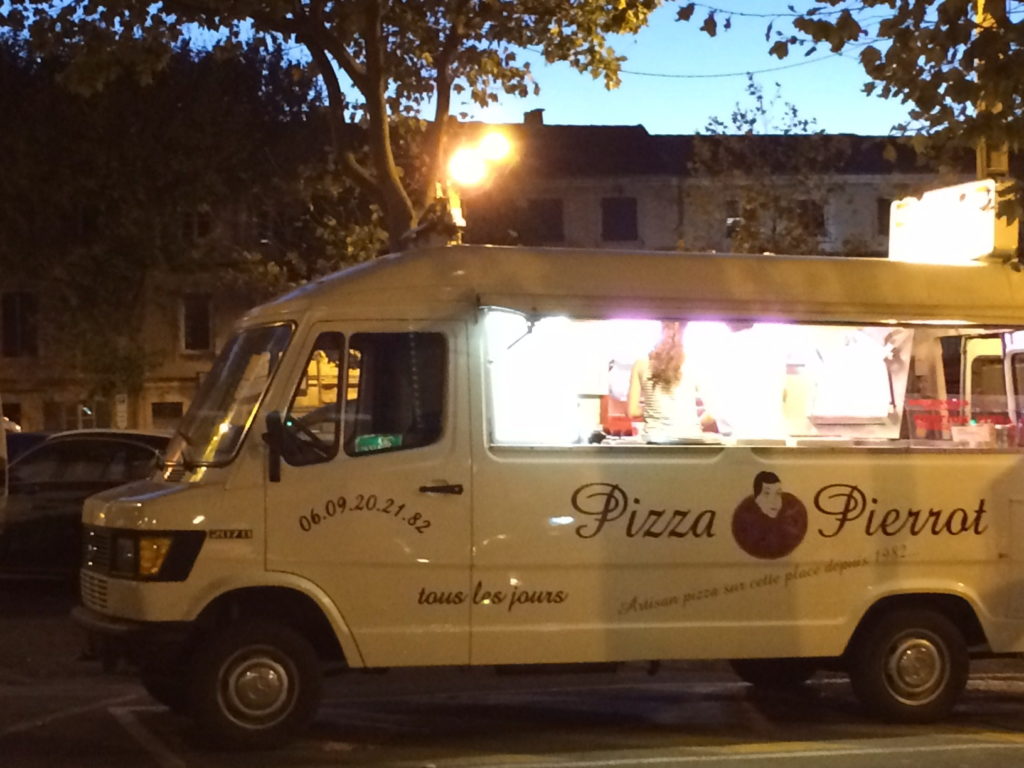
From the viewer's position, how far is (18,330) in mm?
40562

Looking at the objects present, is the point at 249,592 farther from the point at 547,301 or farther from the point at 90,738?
the point at 547,301

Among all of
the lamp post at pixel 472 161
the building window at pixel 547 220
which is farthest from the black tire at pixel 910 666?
the building window at pixel 547 220

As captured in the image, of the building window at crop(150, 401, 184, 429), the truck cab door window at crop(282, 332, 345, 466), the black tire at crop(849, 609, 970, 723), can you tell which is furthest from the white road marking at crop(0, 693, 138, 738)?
the building window at crop(150, 401, 184, 429)

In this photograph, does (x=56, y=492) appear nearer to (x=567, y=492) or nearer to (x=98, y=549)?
(x=98, y=549)

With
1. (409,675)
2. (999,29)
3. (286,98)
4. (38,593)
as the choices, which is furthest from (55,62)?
(999,29)

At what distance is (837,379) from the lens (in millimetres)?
9328

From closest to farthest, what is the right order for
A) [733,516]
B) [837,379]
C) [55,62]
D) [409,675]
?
1. [733,516]
2. [837,379]
3. [409,675]
4. [55,62]

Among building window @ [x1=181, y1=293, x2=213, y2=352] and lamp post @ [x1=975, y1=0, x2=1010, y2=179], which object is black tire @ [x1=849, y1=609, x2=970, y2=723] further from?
building window @ [x1=181, y1=293, x2=213, y2=352]

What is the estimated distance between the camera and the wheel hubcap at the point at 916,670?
882cm

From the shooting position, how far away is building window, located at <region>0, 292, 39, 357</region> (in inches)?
1586

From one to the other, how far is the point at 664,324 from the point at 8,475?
7081mm

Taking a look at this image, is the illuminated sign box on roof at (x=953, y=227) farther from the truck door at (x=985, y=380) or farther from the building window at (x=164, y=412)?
the building window at (x=164, y=412)

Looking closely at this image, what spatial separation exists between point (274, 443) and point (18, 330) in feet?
115

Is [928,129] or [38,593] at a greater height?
[928,129]
